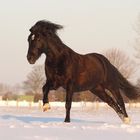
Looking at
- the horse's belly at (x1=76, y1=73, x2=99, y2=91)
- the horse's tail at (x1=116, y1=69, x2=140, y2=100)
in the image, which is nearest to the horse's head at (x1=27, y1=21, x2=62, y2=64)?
the horse's belly at (x1=76, y1=73, x2=99, y2=91)

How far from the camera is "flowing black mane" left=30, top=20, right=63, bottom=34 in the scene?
9062 mm

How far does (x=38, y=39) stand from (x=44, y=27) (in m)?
0.31

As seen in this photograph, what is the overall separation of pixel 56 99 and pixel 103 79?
58.0 meters

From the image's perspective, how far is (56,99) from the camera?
224ft

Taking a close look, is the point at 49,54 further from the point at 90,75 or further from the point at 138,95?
the point at 138,95

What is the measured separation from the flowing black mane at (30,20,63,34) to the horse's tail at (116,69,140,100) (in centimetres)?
274

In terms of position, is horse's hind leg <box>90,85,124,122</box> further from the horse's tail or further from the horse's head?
the horse's head

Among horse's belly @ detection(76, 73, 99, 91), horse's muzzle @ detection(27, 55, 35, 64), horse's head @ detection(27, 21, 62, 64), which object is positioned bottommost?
horse's belly @ detection(76, 73, 99, 91)

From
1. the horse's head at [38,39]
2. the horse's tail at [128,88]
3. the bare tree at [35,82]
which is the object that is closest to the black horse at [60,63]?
the horse's head at [38,39]

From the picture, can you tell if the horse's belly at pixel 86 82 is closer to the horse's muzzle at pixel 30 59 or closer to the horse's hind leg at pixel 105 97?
the horse's hind leg at pixel 105 97

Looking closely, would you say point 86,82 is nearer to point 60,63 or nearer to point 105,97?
point 60,63

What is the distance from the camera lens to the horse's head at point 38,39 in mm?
8938

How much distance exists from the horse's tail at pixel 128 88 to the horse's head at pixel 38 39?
115 inches

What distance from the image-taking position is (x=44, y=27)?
362 inches
